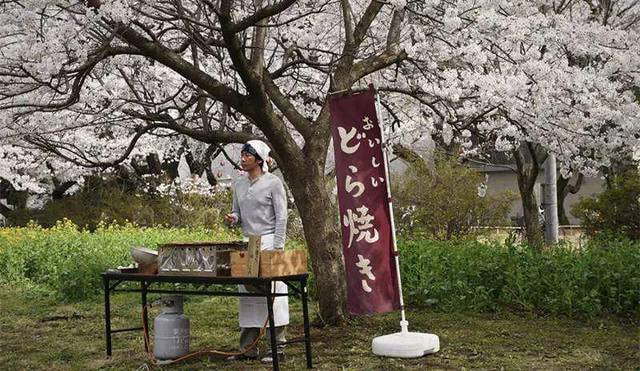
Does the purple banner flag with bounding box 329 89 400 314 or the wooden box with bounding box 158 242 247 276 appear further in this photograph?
the purple banner flag with bounding box 329 89 400 314

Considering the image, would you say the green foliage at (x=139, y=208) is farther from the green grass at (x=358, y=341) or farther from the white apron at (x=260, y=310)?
the white apron at (x=260, y=310)

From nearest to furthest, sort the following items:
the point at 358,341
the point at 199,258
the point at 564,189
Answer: the point at 199,258, the point at 358,341, the point at 564,189

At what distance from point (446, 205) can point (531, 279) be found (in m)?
5.49

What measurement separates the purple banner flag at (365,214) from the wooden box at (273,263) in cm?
98

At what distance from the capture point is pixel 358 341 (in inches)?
307

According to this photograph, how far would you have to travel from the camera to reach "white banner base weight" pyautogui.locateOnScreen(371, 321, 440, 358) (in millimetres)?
6922

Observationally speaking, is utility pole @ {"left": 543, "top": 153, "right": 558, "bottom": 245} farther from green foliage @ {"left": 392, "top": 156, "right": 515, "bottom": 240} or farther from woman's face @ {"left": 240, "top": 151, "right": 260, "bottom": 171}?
woman's face @ {"left": 240, "top": 151, "right": 260, "bottom": 171}

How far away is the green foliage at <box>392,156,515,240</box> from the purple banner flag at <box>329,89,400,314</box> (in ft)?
24.7

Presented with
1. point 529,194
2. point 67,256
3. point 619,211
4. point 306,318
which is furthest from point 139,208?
point 306,318

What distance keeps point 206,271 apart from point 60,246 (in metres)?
8.79

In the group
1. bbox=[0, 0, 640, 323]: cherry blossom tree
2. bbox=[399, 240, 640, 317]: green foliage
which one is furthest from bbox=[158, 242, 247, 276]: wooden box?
bbox=[399, 240, 640, 317]: green foliage

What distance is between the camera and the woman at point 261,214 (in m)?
6.87

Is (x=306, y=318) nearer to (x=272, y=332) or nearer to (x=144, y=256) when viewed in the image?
(x=272, y=332)

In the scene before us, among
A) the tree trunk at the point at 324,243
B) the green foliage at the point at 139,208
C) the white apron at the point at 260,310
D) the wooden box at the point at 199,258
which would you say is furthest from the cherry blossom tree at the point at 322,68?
the green foliage at the point at 139,208
